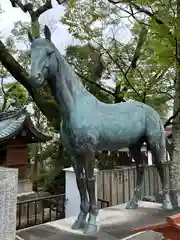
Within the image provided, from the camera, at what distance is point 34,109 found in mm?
11672

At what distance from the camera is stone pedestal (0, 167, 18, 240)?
1.99 meters

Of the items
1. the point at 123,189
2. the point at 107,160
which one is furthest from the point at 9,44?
the point at 123,189

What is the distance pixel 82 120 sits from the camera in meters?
3.03

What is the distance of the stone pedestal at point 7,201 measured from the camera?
6.52 feet

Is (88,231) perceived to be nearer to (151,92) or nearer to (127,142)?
(127,142)

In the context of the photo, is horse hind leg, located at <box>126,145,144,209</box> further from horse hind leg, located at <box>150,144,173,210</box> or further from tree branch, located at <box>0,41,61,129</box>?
tree branch, located at <box>0,41,61,129</box>

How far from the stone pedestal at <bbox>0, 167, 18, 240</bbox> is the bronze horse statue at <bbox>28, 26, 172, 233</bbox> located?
103 cm

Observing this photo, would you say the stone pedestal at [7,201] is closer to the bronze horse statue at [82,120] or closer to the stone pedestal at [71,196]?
the bronze horse statue at [82,120]

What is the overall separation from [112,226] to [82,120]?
1419mm

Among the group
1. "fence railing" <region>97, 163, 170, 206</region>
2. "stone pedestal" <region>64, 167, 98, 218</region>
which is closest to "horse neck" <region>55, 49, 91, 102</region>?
"stone pedestal" <region>64, 167, 98, 218</region>

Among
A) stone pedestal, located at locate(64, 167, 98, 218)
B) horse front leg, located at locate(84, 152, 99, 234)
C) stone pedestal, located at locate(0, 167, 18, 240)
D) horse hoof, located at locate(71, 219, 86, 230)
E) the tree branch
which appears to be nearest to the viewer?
stone pedestal, located at locate(0, 167, 18, 240)

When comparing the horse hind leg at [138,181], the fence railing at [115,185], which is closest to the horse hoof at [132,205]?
the horse hind leg at [138,181]

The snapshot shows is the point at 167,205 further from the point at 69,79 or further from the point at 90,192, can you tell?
the point at 69,79

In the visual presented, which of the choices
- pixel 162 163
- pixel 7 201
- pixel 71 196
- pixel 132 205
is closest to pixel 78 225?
pixel 132 205
